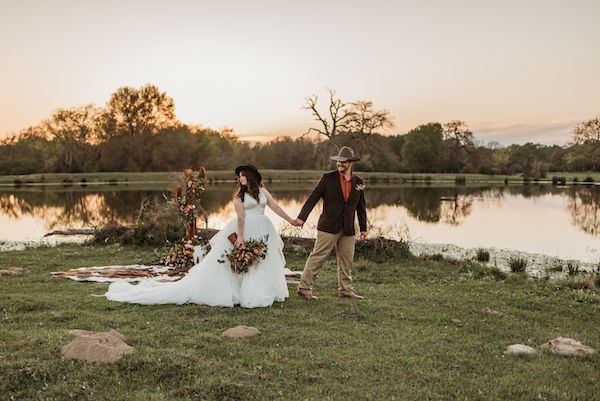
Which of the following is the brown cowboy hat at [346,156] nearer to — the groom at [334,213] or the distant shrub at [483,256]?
the groom at [334,213]

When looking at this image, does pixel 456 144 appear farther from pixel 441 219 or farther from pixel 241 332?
pixel 241 332

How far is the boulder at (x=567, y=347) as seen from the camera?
22.4 feet

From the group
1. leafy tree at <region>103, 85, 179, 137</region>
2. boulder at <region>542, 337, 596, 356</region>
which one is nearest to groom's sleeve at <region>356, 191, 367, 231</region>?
boulder at <region>542, 337, 596, 356</region>

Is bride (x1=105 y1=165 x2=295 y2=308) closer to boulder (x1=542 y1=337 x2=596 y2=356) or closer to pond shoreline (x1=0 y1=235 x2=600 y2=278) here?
boulder (x1=542 y1=337 x2=596 y2=356)

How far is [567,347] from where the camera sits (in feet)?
22.7

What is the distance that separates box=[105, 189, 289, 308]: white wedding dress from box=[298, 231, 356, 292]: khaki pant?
0.50 metres

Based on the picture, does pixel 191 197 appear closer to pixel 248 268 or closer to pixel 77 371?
pixel 248 268

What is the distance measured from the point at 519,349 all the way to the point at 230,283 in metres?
4.87

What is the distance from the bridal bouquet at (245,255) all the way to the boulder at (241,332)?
6.56 ft

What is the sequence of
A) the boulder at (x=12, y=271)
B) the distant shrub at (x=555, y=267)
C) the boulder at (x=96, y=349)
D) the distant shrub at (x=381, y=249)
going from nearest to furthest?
the boulder at (x=96, y=349) < the boulder at (x=12, y=271) < the distant shrub at (x=555, y=267) < the distant shrub at (x=381, y=249)

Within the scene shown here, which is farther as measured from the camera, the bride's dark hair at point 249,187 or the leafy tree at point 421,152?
the leafy tree at point 421,152

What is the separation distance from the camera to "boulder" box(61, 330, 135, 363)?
583cm

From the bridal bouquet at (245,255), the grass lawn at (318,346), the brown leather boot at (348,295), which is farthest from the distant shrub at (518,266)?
the bridal bouquet at (245,255)

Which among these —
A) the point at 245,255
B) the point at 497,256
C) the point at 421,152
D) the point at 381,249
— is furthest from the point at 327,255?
the point at 421,152
